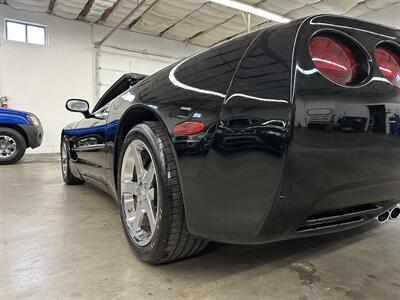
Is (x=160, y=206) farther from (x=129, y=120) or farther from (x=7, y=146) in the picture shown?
(x=7, y=146)

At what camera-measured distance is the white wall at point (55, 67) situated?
798 centimetres

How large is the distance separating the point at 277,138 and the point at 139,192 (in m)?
0.79

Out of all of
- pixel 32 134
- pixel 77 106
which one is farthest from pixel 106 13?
pixel 77 106

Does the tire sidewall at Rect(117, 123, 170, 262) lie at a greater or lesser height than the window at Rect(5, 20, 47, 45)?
lesser

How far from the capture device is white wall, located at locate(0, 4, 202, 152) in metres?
7.98

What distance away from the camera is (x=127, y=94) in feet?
5.72

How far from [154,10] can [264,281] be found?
25.5 feet

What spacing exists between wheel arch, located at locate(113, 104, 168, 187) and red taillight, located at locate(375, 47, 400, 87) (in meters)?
0.84

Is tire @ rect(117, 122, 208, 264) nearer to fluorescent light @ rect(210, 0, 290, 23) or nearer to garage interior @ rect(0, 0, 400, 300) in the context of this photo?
garage interior @ rect(0, 0, 400, 300)

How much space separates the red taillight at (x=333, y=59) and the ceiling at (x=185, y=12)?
5672 millimetres

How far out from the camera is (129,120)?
166cm

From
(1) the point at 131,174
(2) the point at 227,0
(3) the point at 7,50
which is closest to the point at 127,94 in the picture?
(1) the point at 131,174

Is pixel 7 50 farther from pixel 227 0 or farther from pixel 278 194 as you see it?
pixel 278 194

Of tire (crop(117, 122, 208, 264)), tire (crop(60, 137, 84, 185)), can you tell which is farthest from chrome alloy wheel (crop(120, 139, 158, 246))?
tire (crop(60, 137, 84, 185))
